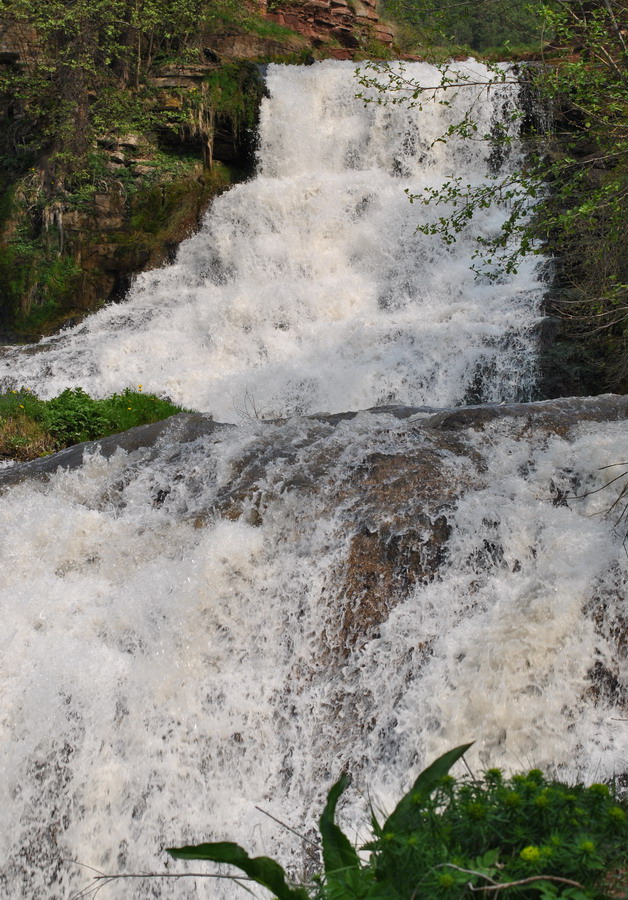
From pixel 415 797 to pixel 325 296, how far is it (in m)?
10.7

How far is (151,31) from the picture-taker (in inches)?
660

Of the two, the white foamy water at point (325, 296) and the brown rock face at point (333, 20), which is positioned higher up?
the brown rock face at point (333, 20)

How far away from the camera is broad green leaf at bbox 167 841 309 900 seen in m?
2.23

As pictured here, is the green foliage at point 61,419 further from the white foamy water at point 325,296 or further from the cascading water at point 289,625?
the cascading water at point 289,625

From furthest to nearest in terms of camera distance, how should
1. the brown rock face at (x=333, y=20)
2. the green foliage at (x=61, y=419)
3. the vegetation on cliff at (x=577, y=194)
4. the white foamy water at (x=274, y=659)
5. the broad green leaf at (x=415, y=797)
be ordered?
1. the brown rock face at (x=333, y=20)
2. the green foliage at (x=61, y=419)
3. the vegetation on cliff at (x=577, y=194)
4. the white foamy water at (x=274, y=659)
5. the broad green leaf at (x=415, y=797)

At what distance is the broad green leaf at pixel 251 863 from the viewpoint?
223cm

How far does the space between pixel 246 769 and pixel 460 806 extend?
2.53 m

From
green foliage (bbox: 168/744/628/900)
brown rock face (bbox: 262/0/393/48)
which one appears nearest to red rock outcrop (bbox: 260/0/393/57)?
brown rock face (bbox: 262/0/393/48)

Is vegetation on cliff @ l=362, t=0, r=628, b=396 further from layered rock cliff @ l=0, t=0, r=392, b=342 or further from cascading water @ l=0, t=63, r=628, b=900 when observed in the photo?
layered rock cliff @ l=0, t=0, r=392, b=342

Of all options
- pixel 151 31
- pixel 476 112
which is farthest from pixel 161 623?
pixel 151 31

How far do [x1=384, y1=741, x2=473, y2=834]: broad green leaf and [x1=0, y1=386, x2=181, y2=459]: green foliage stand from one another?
7.29 meters

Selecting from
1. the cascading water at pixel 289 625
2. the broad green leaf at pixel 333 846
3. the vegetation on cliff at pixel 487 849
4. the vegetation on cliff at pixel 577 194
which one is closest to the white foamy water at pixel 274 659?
the cascading water at pixel 289 625

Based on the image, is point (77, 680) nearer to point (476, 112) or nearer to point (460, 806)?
point (460, 806)

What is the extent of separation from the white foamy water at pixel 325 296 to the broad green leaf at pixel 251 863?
26.3ft
